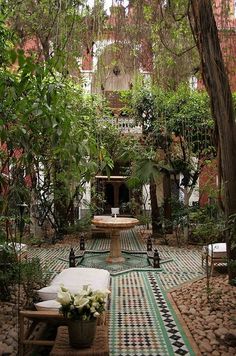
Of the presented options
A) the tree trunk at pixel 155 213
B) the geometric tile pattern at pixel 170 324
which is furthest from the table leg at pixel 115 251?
the tree trunk at pixel 155 213

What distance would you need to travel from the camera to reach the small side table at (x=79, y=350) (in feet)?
7.75

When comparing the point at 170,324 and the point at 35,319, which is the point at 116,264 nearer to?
the point at 170,324

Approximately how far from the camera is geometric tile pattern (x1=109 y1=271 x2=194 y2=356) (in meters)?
3.21

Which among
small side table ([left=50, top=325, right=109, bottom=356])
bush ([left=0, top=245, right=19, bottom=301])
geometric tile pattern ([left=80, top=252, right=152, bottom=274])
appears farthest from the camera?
geometric tile pattern ([left=80, top=252, right=152, bottom=274])

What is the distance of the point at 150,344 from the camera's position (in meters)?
3.31

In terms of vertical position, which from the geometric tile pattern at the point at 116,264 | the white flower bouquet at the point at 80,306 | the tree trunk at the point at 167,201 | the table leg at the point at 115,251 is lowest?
the geometric tile pattern at the point at 116,264

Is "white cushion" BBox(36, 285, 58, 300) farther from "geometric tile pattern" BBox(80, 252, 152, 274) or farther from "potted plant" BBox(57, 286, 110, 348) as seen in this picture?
"geometric tile pattern" BBox(80, 252, 152, 274)

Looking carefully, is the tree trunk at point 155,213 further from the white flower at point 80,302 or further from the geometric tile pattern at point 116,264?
the white flower at point 80,302

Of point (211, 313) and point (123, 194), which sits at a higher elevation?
point (123, 194)

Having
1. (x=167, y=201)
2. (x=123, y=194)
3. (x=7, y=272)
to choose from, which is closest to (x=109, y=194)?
(x=123, y=194)

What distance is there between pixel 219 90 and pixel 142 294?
2747 mm

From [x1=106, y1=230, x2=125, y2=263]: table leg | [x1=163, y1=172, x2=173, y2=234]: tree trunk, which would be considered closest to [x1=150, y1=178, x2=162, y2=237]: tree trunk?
[x1=163, y1=172, x2=173, y2=234]: tree trunk

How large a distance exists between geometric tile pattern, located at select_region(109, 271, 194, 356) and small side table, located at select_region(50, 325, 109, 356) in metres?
0.59

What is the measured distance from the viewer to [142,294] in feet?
16.1
